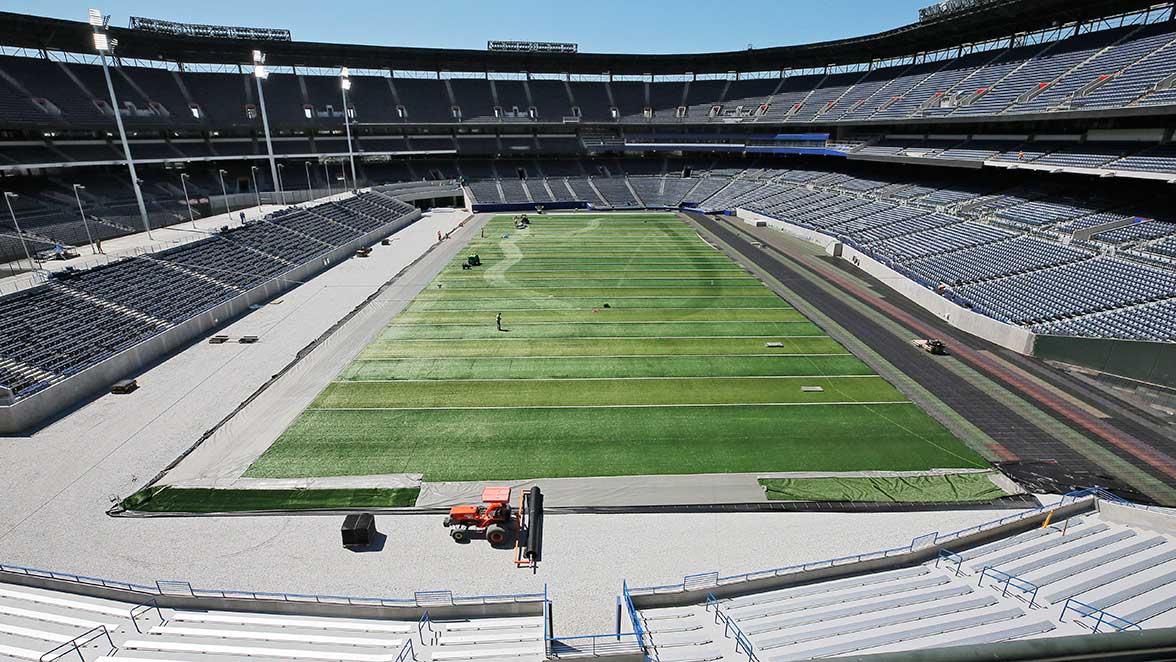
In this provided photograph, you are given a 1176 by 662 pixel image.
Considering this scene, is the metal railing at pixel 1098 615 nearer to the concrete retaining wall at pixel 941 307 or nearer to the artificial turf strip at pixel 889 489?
the artificial turf strip at pixel 889 489

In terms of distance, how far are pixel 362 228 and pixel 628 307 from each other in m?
26.9

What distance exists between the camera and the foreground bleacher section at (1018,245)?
21656mm

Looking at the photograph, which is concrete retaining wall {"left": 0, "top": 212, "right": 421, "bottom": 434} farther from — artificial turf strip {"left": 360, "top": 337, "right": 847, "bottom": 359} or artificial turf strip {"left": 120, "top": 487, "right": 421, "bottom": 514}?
artificial turf strip {"left": 360, "top": 337, "right": 847, "bottom": 359}

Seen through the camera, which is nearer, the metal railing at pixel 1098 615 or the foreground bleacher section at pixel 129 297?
the metal railing at pixel 1098 615

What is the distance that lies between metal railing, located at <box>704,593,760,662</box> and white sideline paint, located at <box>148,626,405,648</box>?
18.0 feet

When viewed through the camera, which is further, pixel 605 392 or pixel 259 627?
pixel 605 392

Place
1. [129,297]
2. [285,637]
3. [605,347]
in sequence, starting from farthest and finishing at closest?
[129,297] → [605,347] → [285,637]

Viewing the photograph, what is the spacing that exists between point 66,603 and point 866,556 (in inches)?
596

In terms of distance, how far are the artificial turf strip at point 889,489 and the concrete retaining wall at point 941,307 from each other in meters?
10.6

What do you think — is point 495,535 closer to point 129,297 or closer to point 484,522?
point 484,522

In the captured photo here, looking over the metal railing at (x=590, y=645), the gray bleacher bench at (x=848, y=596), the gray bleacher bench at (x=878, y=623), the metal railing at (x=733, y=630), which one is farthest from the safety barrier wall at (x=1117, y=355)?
the metal railing at (x=590, y=645)

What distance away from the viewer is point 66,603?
32.6 feet

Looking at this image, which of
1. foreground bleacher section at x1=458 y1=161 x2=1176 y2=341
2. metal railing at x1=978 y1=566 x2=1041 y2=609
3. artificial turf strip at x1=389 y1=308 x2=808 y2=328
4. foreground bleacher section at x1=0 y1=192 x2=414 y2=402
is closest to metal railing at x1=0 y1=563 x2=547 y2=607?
metal railing at x1=978 y1=566 x2=1041 y2=609

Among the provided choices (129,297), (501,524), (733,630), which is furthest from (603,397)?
(129,297)
